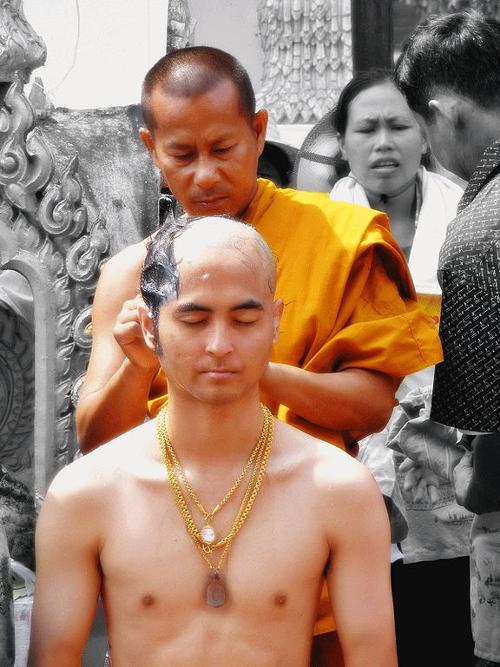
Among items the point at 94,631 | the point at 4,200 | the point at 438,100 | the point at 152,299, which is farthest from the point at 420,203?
the point at 152,299

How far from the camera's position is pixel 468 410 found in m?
2.84

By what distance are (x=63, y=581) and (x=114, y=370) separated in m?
0.62

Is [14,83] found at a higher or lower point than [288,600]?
higher

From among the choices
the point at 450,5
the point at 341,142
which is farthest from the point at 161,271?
the point at 450,5

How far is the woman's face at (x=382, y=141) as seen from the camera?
14.2 feet

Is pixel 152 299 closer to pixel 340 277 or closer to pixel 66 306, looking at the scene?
pixel 340 277

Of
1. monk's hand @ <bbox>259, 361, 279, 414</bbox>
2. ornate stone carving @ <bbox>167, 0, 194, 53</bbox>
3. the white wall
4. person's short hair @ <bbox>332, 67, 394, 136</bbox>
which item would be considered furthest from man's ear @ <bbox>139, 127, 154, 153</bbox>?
person's short hair @ <bbox>332, 67, 394, 136</bbox>

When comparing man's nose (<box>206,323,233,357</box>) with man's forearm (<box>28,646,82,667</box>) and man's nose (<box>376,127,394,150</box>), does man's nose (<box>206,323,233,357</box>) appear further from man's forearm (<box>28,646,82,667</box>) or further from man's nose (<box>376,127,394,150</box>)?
man's nose (<box>376,127,394,150</box>)

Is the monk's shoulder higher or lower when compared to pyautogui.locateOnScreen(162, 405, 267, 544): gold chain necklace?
higher

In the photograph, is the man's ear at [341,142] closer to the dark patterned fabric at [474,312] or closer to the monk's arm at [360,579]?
the dark patterned fabric at [474,312]

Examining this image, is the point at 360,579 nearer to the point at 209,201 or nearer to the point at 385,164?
the point at 209,201

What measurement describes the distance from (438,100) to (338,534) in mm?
1239

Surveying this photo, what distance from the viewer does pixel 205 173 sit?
2.65m

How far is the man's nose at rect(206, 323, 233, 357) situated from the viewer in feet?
7.27
